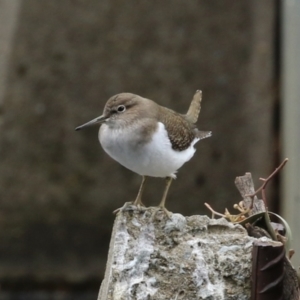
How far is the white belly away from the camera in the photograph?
307 cm

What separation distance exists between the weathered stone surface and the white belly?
0.72m

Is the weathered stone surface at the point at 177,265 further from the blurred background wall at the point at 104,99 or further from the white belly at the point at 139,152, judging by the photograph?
the blurred background wall at the point at 104,99

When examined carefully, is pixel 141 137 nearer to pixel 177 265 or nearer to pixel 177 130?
pixel 177 130

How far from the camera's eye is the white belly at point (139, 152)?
3066mm

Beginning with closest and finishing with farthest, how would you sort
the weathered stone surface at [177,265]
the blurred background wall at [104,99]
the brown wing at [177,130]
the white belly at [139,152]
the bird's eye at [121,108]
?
1. the weathered stone surface at [177,265]
2. the white belly at [139,152]
3. the bird's eye at [121,108]
4. the brown wing at [177,130]
5. the blurred background wall at [104,99]

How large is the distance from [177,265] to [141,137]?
3.22ft

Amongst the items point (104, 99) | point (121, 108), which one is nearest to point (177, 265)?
point (121, 108)

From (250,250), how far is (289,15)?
3.77 meters

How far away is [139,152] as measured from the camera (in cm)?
307

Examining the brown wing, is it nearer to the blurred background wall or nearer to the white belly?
the white belly

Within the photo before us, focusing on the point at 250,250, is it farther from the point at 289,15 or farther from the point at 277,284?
the point at 289,15

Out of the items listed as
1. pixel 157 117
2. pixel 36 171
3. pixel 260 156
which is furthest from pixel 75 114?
pixel 157 117

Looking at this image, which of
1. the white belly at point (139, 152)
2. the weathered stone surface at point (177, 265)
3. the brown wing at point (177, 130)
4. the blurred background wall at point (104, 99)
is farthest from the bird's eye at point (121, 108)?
the blurred background wall at point (104, 99)

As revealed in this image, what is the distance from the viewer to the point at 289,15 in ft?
18.6
